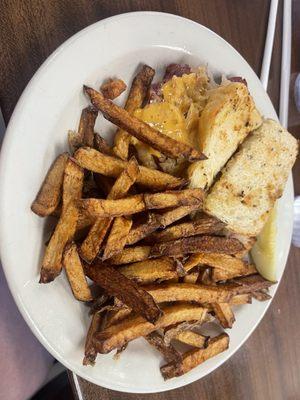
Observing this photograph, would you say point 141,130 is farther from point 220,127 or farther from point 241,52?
point 241,52

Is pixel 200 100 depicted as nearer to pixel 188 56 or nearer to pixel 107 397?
pixel 188 56

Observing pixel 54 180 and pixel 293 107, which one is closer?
pixel 54 180

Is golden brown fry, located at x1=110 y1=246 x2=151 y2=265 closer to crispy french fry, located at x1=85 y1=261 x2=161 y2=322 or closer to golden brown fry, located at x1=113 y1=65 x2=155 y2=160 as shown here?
crispy french fry, located at x1=85 y1=261 x2=161 y2=322

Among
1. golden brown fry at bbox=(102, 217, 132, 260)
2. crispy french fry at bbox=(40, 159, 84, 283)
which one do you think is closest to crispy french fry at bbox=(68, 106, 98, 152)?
crispy french fry at bbox=(40, 159, 84, 283)

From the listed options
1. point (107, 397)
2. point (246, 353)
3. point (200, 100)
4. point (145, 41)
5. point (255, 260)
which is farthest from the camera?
point (246, 353)

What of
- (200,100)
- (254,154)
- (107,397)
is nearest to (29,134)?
(200,100)

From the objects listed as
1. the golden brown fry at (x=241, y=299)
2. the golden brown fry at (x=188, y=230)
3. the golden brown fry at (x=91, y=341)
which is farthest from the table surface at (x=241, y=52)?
the golden brown fry at (x=188, y=230)

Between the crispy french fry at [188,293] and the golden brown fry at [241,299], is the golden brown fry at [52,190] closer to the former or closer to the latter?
the crispy french fry at [188,293]
